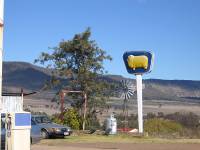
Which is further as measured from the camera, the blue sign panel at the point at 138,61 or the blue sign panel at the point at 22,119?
the blue sign panel at the point at 138,61

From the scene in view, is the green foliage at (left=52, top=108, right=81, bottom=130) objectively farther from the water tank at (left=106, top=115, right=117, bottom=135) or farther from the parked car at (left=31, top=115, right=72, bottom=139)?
the parked car at (left=31, top=115, right=72, bottom=139)

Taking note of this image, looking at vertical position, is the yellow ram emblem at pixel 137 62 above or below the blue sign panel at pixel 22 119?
above

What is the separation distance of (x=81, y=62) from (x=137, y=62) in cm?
735

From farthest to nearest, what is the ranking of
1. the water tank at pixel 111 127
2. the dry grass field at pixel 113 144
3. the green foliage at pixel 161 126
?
the green foliage at pixel 161 126
the water tank at pixel 111 127
the dry grass field at pixel 113 144

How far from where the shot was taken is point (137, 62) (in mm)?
36375

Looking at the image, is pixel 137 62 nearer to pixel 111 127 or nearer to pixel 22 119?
pixel 111 127

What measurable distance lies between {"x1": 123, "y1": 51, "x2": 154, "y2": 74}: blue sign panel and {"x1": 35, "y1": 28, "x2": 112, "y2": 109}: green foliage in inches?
239

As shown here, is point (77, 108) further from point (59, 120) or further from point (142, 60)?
point (142, 60)

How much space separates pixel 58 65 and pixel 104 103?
467 centimetres

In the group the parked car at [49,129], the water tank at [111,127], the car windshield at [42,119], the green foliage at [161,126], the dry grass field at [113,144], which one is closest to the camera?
the dry grass field at [113,144]

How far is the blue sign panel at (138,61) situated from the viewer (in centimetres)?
3584

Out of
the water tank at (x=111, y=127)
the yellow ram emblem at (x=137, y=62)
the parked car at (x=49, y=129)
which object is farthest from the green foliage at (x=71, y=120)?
the yellow ram emblem at (x=137, y=62)

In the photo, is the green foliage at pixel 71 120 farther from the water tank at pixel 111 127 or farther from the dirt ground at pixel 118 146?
the dirt ground at pixel 118 146

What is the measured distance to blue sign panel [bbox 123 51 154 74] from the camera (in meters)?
35.8
